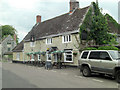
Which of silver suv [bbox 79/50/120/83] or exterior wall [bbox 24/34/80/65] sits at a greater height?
exterior wall [bbox 24/34/80/65]

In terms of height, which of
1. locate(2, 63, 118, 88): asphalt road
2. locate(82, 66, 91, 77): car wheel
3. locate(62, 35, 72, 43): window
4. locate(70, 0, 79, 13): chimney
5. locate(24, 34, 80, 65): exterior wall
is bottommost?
locate(2, 63, 118, 88): asphalt road

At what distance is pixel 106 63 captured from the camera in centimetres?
988

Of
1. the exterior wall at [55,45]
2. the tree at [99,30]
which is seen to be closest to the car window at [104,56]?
the exterior wall at [55,45]

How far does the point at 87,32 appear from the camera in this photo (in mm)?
19844

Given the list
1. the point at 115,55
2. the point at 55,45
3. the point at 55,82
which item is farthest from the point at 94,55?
the point at 55,45

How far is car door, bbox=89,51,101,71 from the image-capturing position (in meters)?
10.6

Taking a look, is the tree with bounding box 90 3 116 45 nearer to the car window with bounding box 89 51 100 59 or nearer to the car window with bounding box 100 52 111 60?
the car window with bounding box 89 51 100 59

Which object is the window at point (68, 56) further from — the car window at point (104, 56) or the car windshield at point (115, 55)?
the car windshield at point (115, 55)

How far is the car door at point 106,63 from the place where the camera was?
31.3 feet

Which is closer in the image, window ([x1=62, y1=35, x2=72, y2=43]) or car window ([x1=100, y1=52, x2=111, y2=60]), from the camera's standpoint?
car window ([x1=100, y1=52, x2=111, y2=60])

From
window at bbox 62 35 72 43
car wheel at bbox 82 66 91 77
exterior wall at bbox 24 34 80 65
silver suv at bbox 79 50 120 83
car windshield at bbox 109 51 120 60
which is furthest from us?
Answer: window at bbox 62 35 72 43

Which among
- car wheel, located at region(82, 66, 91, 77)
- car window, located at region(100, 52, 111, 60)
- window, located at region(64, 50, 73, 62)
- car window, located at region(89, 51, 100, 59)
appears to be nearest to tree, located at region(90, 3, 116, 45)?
window, located at region(64, 50, 73, 62)

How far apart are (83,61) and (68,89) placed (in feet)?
15.6

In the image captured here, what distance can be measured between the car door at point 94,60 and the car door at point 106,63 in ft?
0.95
